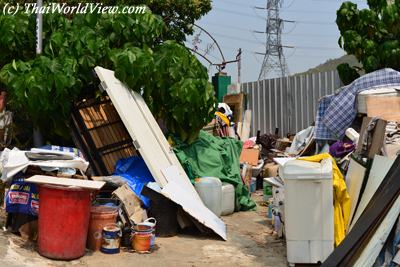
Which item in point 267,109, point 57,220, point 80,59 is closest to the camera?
point 57,220

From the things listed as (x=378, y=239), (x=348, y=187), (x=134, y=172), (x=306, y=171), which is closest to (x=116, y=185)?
(x=134, y=172)

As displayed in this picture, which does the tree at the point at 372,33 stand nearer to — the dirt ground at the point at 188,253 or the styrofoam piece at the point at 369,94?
the styrofoam piece at the point at 369,94

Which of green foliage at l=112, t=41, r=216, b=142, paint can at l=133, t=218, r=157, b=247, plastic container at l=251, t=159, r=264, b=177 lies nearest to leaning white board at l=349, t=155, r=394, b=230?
paint can at l=133, t=218, r=157, b=247

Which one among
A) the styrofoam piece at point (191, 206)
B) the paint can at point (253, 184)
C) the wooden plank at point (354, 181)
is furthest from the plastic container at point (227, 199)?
the wooden plank at point (354, 181)

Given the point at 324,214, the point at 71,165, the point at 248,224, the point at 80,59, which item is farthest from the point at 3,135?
the point at 324,214

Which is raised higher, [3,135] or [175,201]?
[3,135]

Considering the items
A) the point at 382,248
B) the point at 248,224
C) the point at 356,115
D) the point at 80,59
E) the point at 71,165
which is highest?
the point at 80,59

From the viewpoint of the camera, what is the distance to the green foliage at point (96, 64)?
6527 mm

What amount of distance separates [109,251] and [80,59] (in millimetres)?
2861

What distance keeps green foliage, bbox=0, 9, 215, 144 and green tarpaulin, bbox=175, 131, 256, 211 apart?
0.26 m

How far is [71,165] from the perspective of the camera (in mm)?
5629

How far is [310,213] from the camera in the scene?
16.6ft

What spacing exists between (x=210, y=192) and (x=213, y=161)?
2.57ft

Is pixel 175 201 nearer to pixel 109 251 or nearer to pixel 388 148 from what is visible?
pixel 109 251
